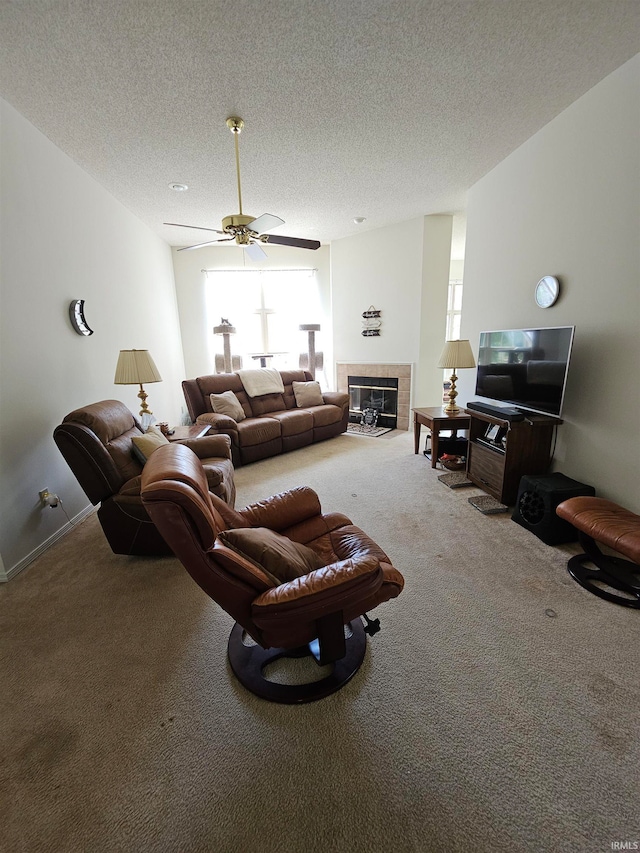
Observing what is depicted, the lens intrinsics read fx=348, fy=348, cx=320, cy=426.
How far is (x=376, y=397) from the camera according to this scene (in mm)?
5703

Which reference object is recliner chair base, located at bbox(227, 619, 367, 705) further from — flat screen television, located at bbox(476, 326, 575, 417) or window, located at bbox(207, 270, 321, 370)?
window, located at bbox(207, 270, 321, 370)

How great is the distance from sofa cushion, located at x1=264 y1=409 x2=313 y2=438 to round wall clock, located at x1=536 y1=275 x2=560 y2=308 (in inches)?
109

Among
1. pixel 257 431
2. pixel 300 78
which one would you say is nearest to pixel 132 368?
pixel 257 431

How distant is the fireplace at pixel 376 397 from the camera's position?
217 inches

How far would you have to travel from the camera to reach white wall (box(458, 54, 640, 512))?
7.06 ft

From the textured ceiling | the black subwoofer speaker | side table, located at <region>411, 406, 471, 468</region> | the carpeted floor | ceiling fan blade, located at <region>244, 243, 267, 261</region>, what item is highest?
the textured ceiling

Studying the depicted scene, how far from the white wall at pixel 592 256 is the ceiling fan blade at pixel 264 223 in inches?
82.9

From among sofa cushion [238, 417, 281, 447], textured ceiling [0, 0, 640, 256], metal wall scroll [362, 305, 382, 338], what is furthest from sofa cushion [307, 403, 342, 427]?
textured ceiling [0, 0, 640, 256]

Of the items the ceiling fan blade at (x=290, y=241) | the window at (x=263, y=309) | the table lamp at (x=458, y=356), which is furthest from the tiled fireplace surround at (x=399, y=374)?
the ceiling fan blade at (x=290, y=241)

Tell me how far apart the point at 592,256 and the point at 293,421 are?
3.20 meters

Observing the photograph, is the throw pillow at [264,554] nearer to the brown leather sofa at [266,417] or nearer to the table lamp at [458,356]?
the brown leather sofa at [266,417]

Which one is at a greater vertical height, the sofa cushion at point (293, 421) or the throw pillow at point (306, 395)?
the throw pillow at point (306, 395)

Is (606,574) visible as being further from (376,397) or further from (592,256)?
(376,397)

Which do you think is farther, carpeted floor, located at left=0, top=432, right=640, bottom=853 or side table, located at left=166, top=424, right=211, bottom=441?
side table, located at left=166, top=424, right=211, bottom=441
